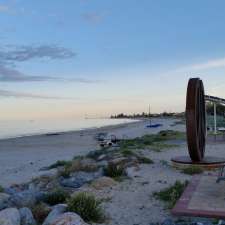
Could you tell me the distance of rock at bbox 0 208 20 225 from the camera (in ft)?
22.5

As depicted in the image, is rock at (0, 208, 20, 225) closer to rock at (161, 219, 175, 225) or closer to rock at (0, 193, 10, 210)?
rock at (0, 193, 10, 210)

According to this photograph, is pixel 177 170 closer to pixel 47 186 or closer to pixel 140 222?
pixel 47 186

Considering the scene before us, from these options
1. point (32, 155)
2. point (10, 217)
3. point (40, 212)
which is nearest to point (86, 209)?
point (40, 212)

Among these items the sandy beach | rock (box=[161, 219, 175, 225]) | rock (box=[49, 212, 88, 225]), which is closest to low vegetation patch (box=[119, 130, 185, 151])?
the sandy beach

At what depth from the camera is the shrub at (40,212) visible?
757 cm

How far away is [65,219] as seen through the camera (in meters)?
6.52

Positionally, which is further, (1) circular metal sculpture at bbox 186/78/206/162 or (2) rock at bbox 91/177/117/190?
(1) circular metal sculpture at bbox 186/78/206/162

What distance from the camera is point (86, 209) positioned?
7543 mm

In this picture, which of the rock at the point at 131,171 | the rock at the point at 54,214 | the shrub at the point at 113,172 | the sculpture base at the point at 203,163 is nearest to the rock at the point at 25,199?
the rock at the point at 54,214

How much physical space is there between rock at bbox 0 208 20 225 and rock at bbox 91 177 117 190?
3.25 metres

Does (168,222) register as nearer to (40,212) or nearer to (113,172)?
(40,212)

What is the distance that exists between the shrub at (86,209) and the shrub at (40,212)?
461 millimetres

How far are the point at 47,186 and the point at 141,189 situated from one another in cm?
253

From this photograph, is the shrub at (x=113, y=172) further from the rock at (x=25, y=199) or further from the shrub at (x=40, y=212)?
the shrub at (x=40, y=212)
